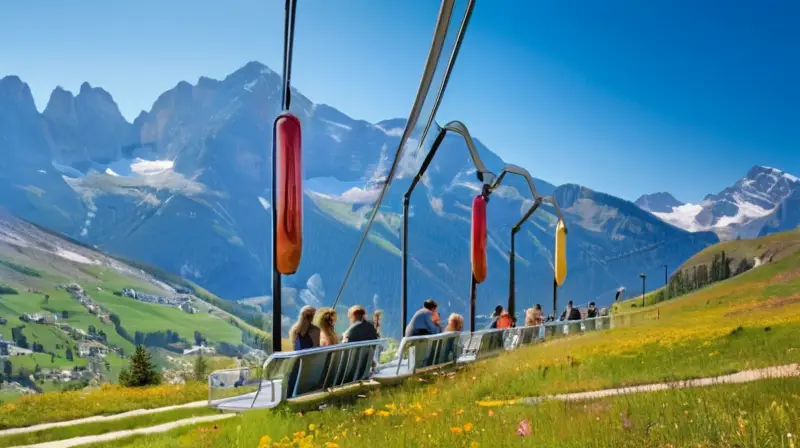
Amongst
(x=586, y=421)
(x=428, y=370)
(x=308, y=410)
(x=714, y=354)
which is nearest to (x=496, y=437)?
(x=586, y=421)

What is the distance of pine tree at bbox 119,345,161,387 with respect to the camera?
27.4 meters

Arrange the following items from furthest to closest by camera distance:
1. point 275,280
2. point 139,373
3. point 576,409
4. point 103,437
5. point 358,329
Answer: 1. point 139,373
2. point 358,329
3. point 103,437
4. point 275,280
5. point 576,409

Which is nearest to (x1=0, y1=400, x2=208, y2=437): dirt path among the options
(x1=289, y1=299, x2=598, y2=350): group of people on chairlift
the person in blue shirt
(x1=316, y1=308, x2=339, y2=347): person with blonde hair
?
(x1=289, y1=299, x2=598, y2=350): group of people on chairlift

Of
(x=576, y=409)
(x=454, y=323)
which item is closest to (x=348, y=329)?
(x=454, y=323)

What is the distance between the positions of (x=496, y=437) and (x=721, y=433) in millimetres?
1868

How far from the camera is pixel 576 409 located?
775 cm

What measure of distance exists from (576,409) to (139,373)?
927 inches

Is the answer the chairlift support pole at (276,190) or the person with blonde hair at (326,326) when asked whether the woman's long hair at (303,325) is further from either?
the person with blonde hair at (326,326)

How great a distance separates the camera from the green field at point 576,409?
593 cm

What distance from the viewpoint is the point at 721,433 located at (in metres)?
5.58

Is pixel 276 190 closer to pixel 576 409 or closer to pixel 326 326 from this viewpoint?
pixel 326 326

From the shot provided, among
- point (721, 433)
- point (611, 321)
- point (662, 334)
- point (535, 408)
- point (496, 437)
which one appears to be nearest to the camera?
point (721, 433)

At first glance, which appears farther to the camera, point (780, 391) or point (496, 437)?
point (780, 391)

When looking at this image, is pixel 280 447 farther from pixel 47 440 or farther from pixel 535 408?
pixel 47 440
